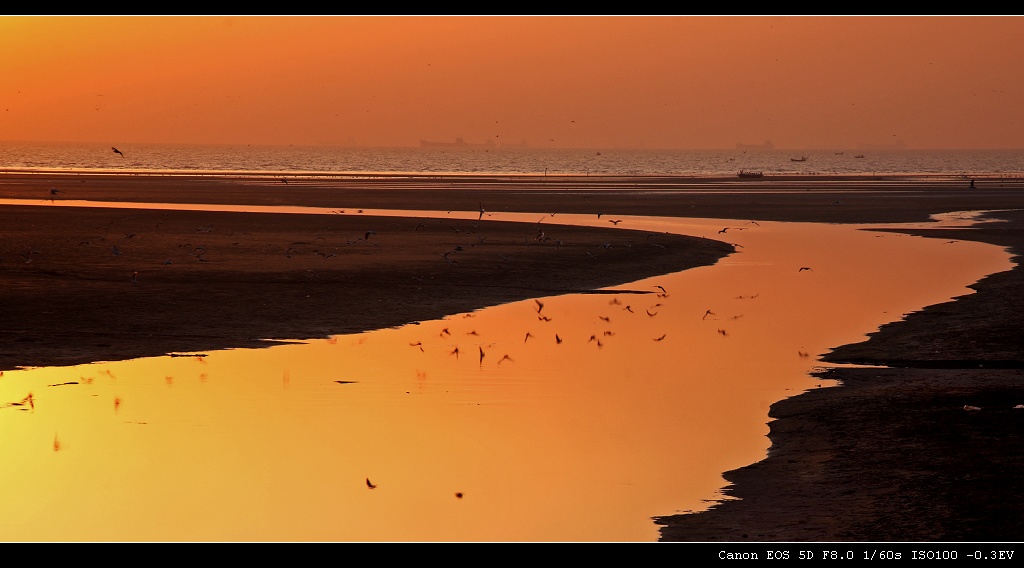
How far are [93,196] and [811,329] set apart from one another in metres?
53.1

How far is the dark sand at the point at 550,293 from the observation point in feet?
33.8

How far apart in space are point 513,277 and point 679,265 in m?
6.07

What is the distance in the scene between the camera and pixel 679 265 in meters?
32.8

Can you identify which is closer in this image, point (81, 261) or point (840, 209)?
point (81, 261)

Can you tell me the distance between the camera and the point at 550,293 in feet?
87.3

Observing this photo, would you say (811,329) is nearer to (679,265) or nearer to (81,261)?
(679,265)

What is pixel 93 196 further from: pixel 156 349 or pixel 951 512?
pixel 951 512

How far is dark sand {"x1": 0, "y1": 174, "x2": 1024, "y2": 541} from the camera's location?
10.3 m

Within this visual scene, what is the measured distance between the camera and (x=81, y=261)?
2997cm

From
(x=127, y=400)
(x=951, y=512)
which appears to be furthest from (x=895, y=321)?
(x=127, y=400)

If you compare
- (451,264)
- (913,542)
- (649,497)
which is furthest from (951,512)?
(451,264)

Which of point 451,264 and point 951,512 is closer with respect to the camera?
point 951,512

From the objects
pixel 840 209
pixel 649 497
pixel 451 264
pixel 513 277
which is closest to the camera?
pixel 649 497

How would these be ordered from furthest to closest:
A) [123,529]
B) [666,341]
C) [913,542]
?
[666,341] < [123,529] < [913,542]
